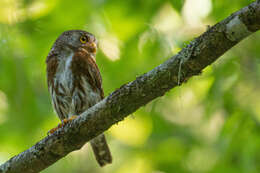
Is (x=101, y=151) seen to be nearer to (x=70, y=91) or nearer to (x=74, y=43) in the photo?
(x=70, y=91)

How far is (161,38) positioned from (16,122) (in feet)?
7.14

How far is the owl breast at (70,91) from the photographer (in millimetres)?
4630

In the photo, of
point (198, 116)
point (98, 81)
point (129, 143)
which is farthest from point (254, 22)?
point (198, 116)

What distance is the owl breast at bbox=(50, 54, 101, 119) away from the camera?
4.63 m

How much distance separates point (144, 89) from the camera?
3090 mm

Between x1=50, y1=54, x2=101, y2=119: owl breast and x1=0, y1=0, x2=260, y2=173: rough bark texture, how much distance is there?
3.52 ft

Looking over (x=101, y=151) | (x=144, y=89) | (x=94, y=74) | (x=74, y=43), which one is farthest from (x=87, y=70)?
(x=144, y=89)

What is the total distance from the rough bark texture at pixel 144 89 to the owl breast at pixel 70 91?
3.52ft

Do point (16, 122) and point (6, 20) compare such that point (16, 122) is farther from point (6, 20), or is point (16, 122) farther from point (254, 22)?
point (254, 22)

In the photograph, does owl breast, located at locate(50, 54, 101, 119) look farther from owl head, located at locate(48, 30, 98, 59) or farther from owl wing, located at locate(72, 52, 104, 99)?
owl head, located at locate(48, 30, 98, 59)

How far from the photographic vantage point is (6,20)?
16.3 feet

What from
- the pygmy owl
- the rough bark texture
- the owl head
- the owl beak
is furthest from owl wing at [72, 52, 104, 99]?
the rough bark texture

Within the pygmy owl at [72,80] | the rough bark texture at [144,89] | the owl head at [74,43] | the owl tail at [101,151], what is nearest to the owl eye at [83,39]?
the owl head at [74,43]

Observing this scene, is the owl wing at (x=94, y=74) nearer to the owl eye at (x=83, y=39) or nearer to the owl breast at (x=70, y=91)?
the owl breast at (x=70, y=91)
